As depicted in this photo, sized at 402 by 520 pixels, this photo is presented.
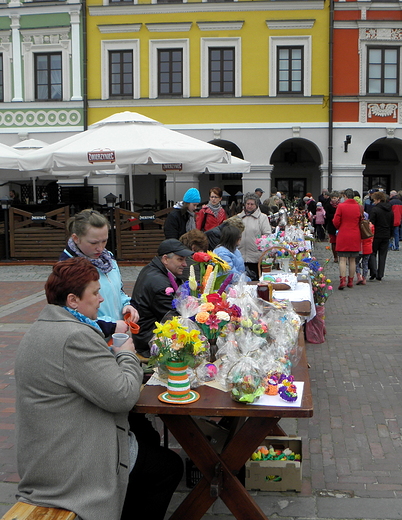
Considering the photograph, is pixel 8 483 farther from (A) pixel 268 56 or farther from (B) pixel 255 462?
(A) pixel 268 56

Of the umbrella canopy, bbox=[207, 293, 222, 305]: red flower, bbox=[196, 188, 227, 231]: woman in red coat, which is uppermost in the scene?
the umbrella canopy

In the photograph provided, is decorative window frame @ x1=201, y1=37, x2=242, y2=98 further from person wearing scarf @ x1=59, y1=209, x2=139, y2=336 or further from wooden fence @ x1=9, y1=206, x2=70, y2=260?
person wearing scarf @ x1=59, y1=209, x2=139, y2=336

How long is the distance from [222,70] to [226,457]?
19620 mm

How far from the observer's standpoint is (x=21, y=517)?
2621 millimetres

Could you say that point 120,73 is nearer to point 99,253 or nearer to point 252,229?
point 252,229

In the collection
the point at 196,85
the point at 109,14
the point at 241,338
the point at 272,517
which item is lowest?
the point at 272,517

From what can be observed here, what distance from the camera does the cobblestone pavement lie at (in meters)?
3.71

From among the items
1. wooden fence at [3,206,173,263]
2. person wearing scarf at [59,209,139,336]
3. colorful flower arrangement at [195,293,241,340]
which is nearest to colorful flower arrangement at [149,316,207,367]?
colorful flower arrangement at [195,293,241,340]

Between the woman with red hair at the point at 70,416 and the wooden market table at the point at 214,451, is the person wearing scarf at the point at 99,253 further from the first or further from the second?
the woman with red hair at the point at 70,416

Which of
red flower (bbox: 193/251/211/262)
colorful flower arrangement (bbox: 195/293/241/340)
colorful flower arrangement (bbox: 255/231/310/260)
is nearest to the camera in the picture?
colorful flower arrangement (bbox: 195/293/241/340)

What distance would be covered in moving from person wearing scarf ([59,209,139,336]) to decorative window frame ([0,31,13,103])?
19.4 metres

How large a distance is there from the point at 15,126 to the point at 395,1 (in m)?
13.7

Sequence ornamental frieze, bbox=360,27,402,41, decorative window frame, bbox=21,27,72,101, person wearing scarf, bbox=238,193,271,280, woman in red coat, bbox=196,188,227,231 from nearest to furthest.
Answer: person wearing scarf, bbox=238,193,271,280, woman in red coat, bbox=196,188,227,231, ornamental frieze, bbox=360,27,402,41, decorative window frame, bbox=21,27,72,101

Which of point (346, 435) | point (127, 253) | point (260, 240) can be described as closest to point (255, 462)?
point (346, 435)
